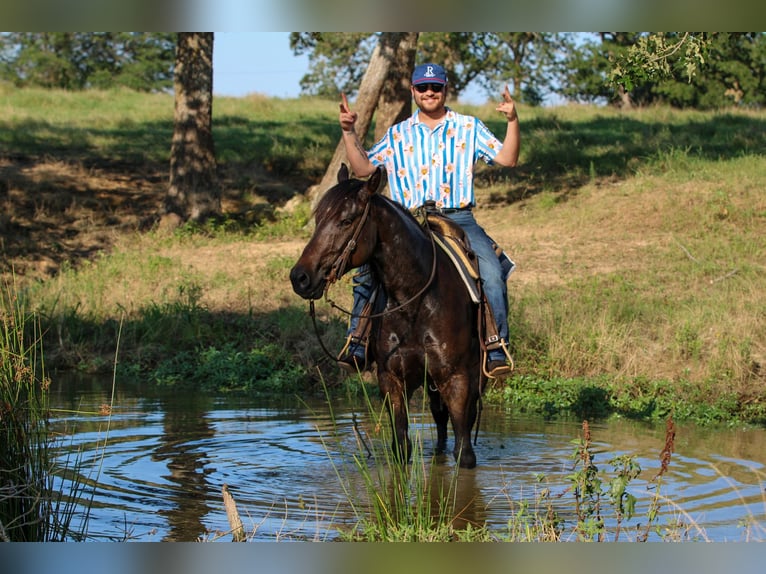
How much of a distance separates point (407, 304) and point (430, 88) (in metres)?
1.64

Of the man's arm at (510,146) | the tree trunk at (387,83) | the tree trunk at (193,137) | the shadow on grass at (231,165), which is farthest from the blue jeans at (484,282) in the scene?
the tree trunk at (193,137)

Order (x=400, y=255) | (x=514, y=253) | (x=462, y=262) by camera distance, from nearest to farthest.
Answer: (x=400, y=255) < (x=462, y=262) < (x=514, y=253)

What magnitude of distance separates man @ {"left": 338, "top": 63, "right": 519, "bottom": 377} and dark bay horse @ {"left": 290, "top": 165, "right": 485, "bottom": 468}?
0.70 feet

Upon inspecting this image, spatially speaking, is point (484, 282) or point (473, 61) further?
point (473, 61)

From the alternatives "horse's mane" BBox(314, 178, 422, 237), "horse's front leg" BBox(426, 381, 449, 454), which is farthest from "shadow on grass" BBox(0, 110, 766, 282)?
"horse's mane" BBox(314, 178, 422, 237)

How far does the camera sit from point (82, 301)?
15.2m

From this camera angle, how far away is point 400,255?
7496mm

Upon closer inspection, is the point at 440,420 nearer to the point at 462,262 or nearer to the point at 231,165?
the point at 462,262

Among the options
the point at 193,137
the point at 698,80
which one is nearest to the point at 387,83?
the point at 193,137

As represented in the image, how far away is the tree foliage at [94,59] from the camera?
6125 cm

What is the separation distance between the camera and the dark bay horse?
709cm

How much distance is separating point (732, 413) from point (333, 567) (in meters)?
7.95

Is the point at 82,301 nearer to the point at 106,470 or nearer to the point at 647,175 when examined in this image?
the point at 106,470

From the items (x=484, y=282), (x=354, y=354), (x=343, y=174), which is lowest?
(x=354, y=354)
